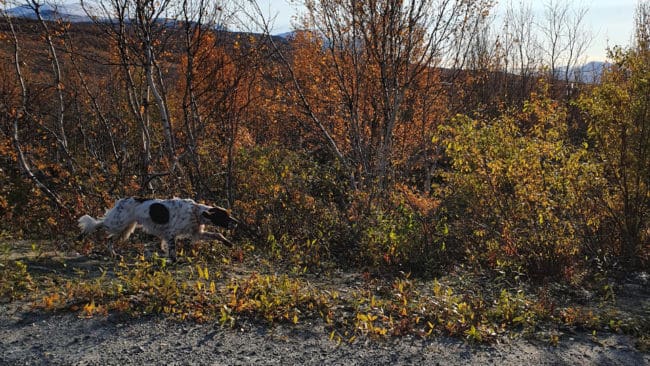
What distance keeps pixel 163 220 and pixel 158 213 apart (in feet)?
0.37

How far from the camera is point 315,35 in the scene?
35.3 ft

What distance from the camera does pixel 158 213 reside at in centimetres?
621

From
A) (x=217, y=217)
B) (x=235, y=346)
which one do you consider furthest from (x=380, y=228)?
(x=235, y=346)

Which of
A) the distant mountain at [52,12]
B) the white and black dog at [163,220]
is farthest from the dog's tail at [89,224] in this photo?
the distant mountain at [52,12]

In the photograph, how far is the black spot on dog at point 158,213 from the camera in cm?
620

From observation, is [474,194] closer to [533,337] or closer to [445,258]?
[445,258]

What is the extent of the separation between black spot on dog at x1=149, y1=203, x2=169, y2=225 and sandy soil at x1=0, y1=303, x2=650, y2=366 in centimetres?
189

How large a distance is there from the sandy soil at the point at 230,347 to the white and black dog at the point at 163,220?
6.02ft

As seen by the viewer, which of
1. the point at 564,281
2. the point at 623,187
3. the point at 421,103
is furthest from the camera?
the point at 421,103

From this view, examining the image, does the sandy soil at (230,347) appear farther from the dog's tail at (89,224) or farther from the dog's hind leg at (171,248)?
the dog's tail at (89,224)

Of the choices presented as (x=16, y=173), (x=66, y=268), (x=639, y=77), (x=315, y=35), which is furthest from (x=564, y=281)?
(x=16, y=173)

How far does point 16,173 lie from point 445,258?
9.02m

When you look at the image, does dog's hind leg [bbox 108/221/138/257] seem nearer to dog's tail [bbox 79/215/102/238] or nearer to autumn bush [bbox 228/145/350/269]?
dog's tail [bbox 79/215/102/238]

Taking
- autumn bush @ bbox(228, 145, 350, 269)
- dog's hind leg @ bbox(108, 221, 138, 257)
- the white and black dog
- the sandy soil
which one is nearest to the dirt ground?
the sandy soil
